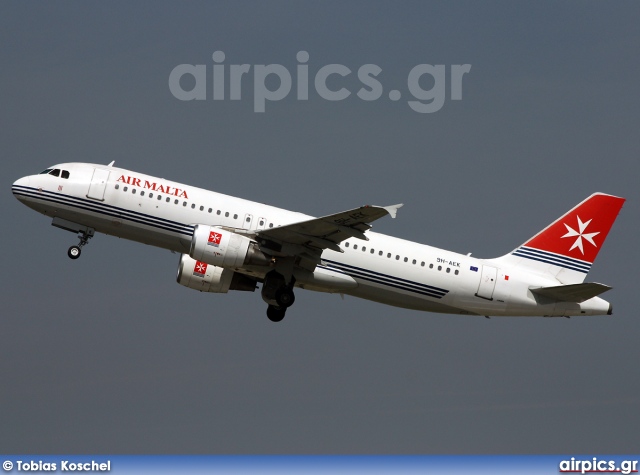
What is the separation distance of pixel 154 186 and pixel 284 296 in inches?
271

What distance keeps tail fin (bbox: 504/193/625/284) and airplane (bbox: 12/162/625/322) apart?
539 millimetres

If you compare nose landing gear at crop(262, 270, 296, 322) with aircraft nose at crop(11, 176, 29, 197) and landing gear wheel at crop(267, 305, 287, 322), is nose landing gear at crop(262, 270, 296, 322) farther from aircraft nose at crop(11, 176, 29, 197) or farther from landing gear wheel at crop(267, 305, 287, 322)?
aircraft nose at crop(11, 176, 29, 197)

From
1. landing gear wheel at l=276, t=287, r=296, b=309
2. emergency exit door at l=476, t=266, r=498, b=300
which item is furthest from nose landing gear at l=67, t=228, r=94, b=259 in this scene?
emergency exit door at l=476, t=266, r=498, b=300

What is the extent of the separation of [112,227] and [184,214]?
9.84 feet

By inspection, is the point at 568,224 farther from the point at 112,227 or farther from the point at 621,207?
the point at 112,227

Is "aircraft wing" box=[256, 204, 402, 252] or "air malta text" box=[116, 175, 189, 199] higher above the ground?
"air malta text" box=[116, 175, 189, 199]

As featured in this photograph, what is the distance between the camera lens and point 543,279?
52.3m

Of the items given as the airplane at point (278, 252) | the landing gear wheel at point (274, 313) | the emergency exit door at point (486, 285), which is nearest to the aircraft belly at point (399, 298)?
the airplane at point (278, 252)

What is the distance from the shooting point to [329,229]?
47375mm

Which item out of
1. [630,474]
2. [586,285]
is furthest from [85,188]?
[630,474]

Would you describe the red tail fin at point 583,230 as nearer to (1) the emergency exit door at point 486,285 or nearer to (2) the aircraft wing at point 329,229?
(1) the emergency exit door at point 486,285

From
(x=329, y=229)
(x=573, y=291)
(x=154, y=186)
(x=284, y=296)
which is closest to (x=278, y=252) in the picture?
(x=284, y=296)

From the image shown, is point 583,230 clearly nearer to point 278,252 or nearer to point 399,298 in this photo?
point 399,298

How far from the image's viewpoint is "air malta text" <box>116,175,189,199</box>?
161 feet
